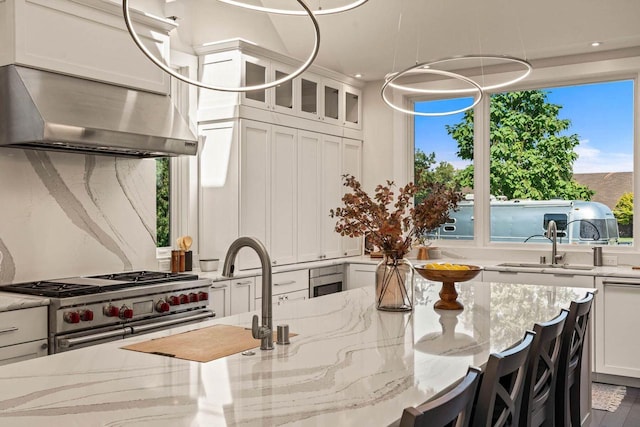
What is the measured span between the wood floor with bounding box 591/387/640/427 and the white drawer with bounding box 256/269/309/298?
2.46m

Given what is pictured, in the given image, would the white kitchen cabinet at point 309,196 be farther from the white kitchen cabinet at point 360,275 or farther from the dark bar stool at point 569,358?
the dark bar stool at point 569,358

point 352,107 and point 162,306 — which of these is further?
point 352,107

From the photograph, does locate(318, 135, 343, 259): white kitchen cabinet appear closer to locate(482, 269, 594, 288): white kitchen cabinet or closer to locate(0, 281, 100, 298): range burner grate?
locate(482, 269, 594, 288): white kitchen cabinet

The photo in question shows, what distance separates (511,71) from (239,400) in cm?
509

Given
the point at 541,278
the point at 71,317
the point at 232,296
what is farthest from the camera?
the point at 541,278

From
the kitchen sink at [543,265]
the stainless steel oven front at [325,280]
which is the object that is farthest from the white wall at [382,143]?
the kitchen sink at [543,265]

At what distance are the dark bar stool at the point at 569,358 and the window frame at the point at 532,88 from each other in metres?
3.04

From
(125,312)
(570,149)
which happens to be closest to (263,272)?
(125,312)

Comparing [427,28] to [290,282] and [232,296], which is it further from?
[232,296]

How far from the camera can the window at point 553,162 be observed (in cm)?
550

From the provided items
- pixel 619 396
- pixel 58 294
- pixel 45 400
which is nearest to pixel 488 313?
pixel 45 400

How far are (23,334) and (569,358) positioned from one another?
8.38ft

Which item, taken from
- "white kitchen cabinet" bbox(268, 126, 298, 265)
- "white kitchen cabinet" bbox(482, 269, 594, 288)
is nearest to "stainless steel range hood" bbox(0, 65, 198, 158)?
"white kitchen cabinet" bbox(268, 126, 298, 265)

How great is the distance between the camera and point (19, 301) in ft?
9.96
